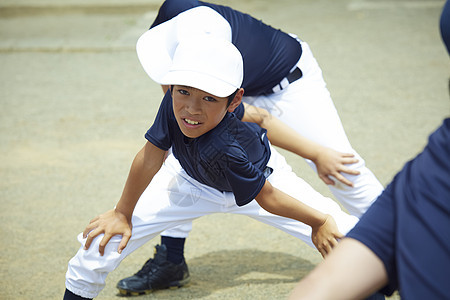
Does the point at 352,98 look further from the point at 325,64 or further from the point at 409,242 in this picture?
the point at 409,242

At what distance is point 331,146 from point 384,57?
161 inches

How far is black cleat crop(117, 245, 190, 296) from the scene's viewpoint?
2.75 m

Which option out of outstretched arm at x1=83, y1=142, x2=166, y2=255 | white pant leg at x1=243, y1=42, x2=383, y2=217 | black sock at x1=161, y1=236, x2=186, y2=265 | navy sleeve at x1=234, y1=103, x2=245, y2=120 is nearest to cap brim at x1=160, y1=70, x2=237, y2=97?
outstretched arm at x1=83, y1=142, x2=166, y2=255

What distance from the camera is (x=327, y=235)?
2223mm

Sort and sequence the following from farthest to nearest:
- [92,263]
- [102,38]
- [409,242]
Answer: [102,38] → [92,263] → [409,242]

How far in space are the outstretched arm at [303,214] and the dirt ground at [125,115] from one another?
2.03ft

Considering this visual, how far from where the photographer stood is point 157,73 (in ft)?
7.31

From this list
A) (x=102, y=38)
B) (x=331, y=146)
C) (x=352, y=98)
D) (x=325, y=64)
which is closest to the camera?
(x=331, y=146)

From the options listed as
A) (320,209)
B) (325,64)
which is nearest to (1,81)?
(325,64)

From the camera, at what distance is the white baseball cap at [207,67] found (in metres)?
1.94

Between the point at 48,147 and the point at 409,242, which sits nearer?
the point at 409,242

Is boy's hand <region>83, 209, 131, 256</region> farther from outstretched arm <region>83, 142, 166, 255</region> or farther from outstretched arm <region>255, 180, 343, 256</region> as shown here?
outstretched arm <region>255, 180, 343, 256</region>

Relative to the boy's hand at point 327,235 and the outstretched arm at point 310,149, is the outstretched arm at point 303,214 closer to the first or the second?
the boy's hand at point 327,235

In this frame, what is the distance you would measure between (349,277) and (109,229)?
1.04 meters
